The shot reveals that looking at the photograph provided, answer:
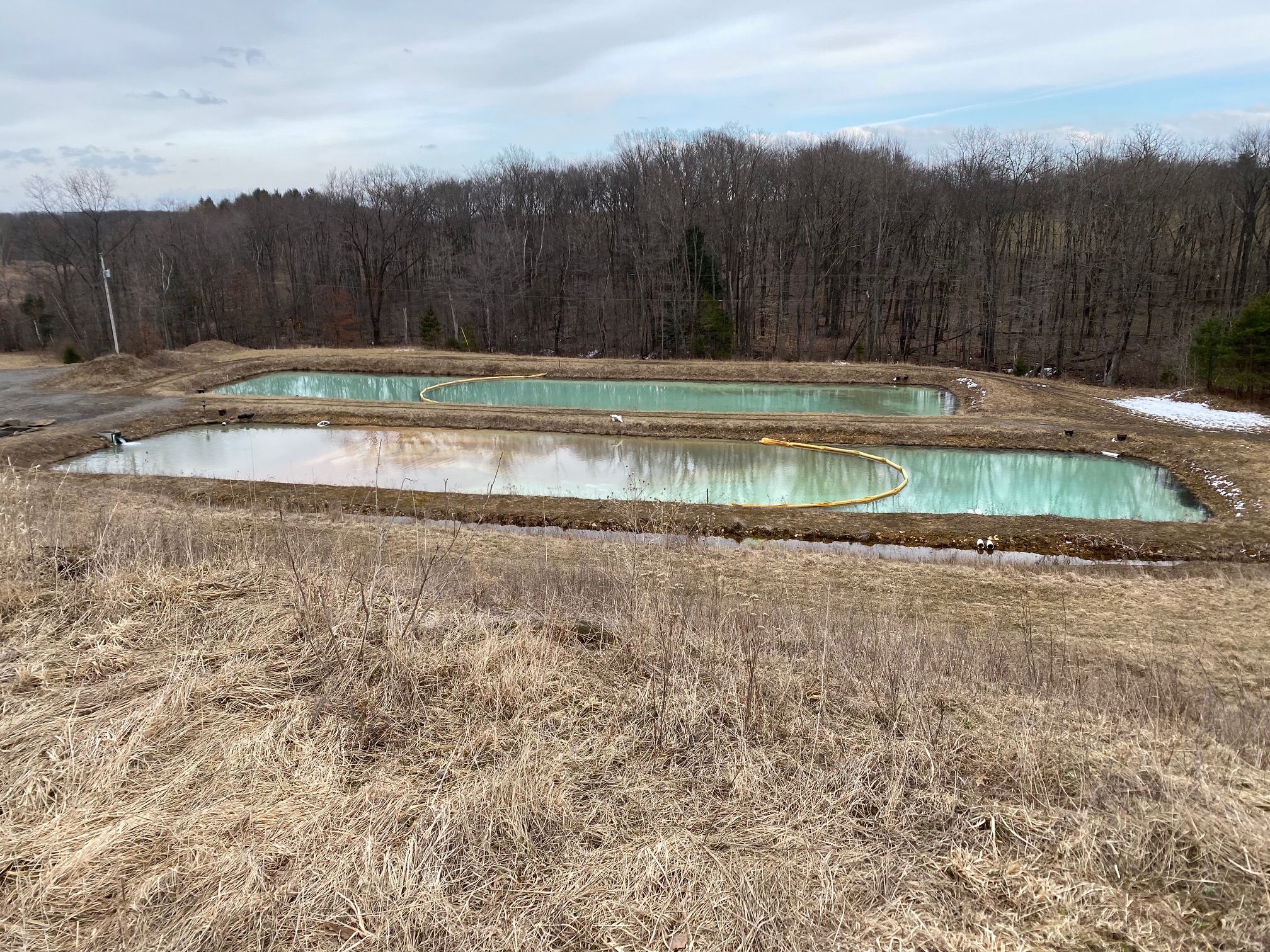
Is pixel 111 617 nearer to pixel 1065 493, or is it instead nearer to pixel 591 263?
pixel 1065 493

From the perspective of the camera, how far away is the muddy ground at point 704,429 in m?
13.6

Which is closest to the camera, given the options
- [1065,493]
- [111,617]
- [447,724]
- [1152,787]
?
[1152,787]

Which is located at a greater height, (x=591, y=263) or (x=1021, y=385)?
(x=591, y=263)

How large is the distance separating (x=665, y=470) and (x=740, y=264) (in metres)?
26.9

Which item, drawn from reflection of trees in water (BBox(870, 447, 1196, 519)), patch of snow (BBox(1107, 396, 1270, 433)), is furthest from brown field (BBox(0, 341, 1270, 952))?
patch of snow (BBox(1107, 396, 1270, 433))

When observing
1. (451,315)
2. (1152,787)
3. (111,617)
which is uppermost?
(451,315)

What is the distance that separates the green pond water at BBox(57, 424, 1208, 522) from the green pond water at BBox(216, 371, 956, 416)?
4.79 metres

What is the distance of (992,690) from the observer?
17.4 feet

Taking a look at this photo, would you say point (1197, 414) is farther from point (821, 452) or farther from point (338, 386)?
point (338, 386)

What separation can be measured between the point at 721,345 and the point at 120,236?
39646 millimetres

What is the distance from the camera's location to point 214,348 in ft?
130

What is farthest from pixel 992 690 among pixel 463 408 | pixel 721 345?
pixel 721 345

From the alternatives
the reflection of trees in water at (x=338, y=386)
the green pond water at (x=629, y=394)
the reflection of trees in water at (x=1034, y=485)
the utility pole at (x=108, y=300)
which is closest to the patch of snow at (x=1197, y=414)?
the reflection of trees in water at (x=1034, y=485)

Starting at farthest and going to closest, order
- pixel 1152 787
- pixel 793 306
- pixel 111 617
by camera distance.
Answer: pixel 793 306 → pixel 111 617 → pixel 1152 787
